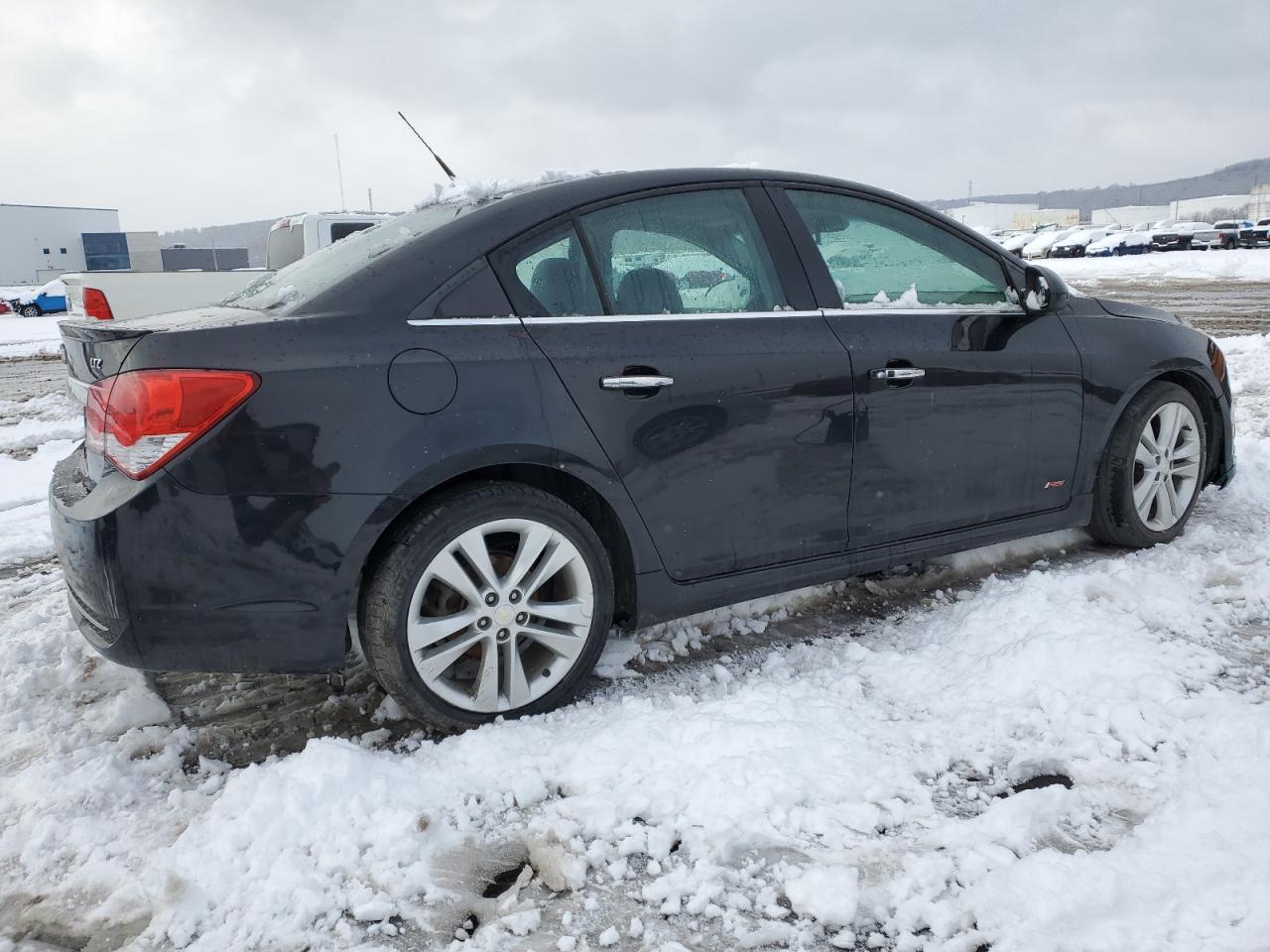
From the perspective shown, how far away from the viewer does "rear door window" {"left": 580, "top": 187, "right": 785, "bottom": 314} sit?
2.99 meters

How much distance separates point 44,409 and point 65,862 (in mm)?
8490

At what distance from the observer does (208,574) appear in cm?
246

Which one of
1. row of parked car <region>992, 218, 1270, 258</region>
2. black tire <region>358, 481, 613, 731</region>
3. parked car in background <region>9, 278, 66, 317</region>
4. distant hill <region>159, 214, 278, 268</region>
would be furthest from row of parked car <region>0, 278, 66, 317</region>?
distant hill <region>159, 214, 278, 268</region>

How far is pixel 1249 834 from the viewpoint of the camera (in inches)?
84.7

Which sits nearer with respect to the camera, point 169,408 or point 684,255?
point 169,408

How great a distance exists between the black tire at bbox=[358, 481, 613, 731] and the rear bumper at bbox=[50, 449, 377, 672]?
10 centimetres

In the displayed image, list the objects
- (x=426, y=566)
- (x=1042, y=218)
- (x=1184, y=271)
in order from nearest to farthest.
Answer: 1. (x=426, y=566)
2. (x=1184, y=271)
3. (x=1042, y=218)

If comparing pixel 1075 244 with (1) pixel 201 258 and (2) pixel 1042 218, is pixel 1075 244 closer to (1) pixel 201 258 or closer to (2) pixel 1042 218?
(2) pixel 1042 218

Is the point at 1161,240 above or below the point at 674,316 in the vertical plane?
above

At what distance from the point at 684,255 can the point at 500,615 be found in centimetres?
134

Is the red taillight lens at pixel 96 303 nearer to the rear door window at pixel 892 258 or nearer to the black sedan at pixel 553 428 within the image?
the black sedan at pixel 553 428

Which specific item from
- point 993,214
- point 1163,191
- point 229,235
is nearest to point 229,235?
point 229,235

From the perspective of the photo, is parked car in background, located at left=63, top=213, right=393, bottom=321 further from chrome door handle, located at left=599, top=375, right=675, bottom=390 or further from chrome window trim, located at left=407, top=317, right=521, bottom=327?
chrome door handle, located at left=599, top=375, right=675, bottom=390

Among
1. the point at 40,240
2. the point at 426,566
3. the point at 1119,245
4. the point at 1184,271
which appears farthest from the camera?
the point at 40,240
